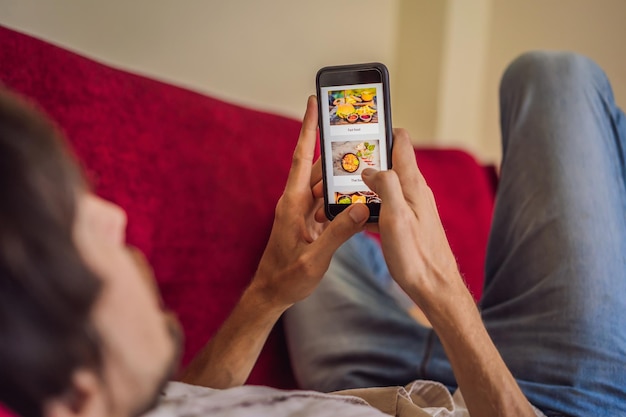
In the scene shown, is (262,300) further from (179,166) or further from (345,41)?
(345,41)

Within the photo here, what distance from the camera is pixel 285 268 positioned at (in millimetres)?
699

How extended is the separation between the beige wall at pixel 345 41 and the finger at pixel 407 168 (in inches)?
5.6

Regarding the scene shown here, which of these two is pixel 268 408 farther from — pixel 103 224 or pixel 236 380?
pixel 103 224

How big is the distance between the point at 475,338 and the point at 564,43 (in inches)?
52.2

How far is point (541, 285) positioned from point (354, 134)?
1.25ft

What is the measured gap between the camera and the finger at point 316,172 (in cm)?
67

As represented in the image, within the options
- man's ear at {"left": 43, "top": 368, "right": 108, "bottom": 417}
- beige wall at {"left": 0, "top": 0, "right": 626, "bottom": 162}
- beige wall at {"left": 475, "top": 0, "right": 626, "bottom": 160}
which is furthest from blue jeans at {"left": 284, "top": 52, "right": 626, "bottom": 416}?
beige wall at {"left": 475, "top": 0, "right": 626, "bottom": 160}

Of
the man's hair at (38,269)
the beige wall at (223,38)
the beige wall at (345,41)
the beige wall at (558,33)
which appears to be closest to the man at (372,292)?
the man's hair at (38,269)

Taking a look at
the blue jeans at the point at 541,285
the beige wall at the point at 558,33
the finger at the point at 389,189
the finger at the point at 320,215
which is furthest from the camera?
the beige wall at the point at 558,33

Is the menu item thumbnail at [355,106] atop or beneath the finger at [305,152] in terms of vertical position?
atop

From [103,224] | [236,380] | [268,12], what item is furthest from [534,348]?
[268,12]

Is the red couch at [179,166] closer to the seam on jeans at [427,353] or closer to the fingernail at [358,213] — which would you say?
the seam on jeans at [427,353]

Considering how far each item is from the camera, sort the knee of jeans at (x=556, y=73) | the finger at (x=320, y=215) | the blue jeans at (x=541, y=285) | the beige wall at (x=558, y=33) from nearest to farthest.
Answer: the finger at (x=320, y=215), the blue jeans at (x=541, y=285), the knee of jeans at (x=556, y=73), the beige wall at (x=558, y=33)

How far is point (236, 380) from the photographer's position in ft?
2.45
